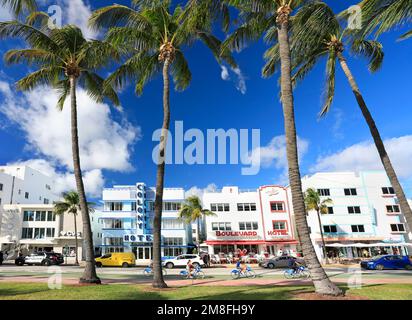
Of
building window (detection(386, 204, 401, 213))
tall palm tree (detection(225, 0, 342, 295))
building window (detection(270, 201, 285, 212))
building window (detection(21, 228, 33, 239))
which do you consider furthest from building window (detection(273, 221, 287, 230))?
building window (detection(21, 228, 33, 239))

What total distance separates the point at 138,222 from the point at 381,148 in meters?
40.3

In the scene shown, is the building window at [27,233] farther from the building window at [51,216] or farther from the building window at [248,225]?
the building window at [248,225]

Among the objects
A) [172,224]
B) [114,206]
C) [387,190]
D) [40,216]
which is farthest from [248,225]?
[40,216]

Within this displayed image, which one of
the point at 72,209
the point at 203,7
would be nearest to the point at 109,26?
the point at 203,7

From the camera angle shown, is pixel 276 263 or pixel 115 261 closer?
pixel 276 263

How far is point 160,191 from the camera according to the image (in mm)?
14602

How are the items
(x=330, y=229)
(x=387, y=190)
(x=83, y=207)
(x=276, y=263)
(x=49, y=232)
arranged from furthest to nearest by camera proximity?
(x=49, y=232), (x=387, y=190), (x=330, y=229), (x=276, y=263), (x=83, y=207)

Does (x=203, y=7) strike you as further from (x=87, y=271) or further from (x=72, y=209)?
(x=72, y=209)

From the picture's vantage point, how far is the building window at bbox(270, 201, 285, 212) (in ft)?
153

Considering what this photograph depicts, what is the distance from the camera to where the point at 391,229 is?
4597 centimetres

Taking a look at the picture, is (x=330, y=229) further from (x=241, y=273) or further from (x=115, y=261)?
(x=115, y=261)

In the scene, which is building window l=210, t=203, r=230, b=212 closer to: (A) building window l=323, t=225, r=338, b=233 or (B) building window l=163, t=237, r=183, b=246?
(B) building window l=163, t=237, r=183, b=246

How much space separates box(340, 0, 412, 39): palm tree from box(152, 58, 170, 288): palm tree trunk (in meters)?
9.03

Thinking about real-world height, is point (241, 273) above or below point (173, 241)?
below
